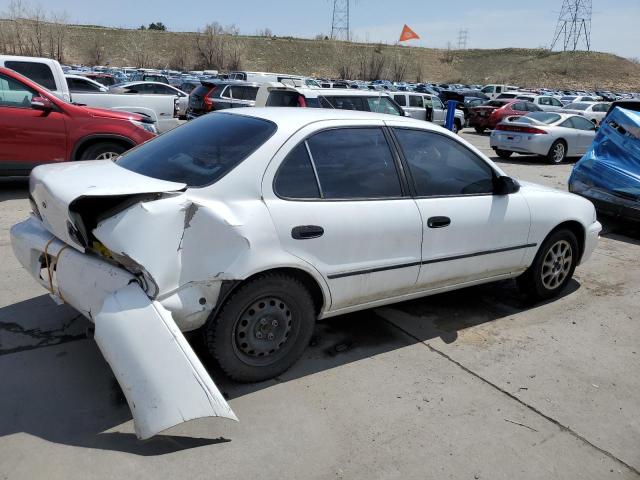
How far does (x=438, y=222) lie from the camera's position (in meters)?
3.92

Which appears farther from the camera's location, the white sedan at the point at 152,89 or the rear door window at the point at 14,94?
the white sedan at the point at 152,89

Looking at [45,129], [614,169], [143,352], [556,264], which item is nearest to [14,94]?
[45,129]

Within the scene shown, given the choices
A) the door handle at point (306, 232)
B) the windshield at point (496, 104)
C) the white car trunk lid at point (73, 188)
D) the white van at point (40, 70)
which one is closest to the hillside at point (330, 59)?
the windshield at point (496, 104)

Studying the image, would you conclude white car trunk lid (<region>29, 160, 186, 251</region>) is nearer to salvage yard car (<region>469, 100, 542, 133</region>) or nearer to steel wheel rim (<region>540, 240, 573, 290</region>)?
steel wheel rim (<region>540, 240, 573, 290</region>)

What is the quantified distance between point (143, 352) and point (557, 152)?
14880 millimetres

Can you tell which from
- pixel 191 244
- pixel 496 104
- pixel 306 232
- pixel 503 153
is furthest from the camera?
pixel 496 104

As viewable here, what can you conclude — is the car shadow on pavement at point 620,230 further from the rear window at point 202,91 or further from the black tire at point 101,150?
the rear window at point 202,91

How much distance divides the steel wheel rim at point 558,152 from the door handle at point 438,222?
41.5 feet

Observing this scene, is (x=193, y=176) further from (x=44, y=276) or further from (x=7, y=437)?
(x=7, y=437)

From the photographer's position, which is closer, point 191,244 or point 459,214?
point 191,244

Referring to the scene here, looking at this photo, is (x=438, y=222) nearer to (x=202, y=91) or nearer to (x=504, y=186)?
(x=504, y=186)

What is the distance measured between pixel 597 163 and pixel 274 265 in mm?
6900

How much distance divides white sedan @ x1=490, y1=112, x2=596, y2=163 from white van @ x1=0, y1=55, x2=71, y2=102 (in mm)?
11052

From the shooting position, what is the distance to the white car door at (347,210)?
10.9 ft
